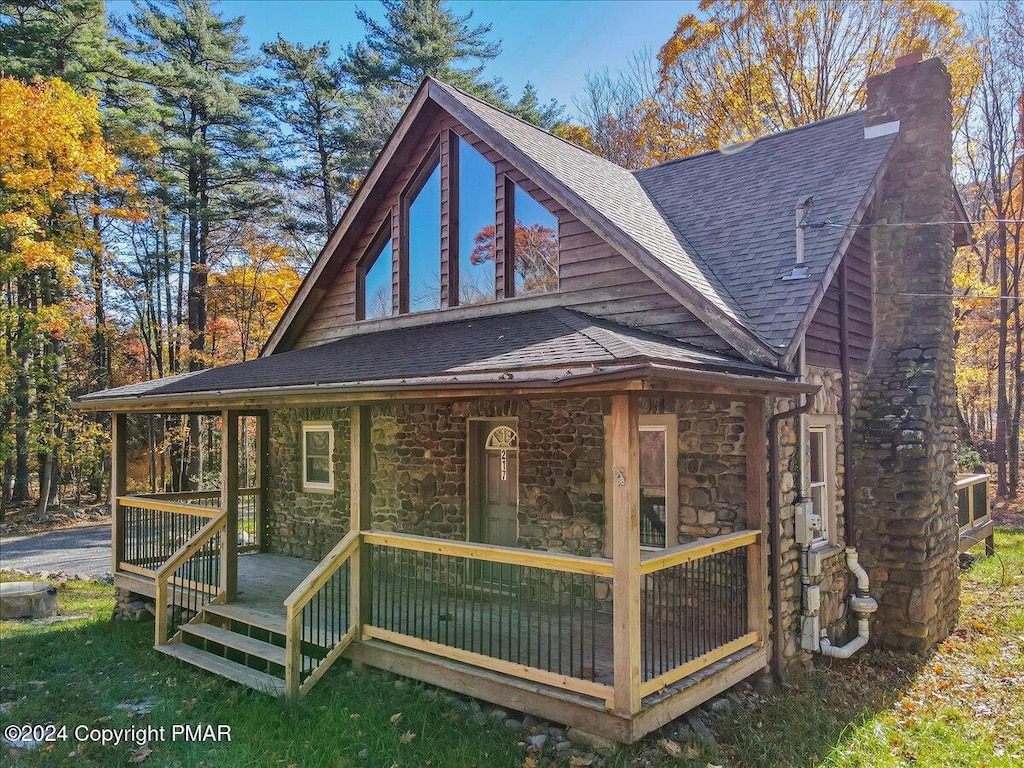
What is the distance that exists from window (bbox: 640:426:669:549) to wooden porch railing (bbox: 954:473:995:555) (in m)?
6.06

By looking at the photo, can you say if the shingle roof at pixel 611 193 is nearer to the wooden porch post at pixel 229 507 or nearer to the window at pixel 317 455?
the wooden porch post at pixel 229 507

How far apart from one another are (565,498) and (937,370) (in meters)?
4.94

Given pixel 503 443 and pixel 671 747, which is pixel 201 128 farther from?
pixel 671 747

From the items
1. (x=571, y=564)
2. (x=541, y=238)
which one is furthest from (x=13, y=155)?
(x=571, y=564)

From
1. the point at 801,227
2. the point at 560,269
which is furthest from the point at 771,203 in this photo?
the point at 560,269

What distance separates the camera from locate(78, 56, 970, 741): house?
5418mm

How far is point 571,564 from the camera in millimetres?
4934

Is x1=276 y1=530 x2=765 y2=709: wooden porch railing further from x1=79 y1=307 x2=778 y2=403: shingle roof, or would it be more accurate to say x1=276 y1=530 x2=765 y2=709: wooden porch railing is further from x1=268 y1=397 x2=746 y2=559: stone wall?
x1=79 y1=307 x2=778 y2=403: shingle roof

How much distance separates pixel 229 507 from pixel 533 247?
4860mm

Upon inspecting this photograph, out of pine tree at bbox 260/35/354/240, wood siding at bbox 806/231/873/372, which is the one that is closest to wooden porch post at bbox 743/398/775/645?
Result: wood siding at bbox 806/231/873/372

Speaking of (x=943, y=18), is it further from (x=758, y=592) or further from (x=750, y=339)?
(x=758, y=592)

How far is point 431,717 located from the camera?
17.7ft

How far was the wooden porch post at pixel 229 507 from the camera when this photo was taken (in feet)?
25.1

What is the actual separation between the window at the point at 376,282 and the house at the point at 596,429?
2.2 inches
